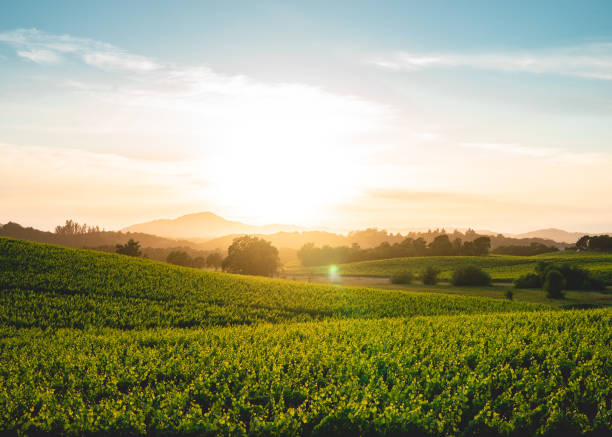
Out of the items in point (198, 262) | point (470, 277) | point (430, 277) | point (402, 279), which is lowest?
point (198, 262)

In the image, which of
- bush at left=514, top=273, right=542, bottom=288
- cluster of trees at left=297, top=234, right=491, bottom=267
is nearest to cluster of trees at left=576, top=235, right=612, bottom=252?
cluster of trees at left=297, top=234, right=491, bottom=267

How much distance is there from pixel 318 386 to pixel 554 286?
62.3 metres

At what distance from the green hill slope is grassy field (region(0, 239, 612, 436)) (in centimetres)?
28

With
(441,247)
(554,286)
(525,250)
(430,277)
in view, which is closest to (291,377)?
(554,286)

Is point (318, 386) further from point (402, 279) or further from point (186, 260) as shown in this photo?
point (186, 260)

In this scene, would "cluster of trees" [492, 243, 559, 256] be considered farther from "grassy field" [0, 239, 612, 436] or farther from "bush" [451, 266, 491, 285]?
"grassy field" [0, 239, 612, 436]

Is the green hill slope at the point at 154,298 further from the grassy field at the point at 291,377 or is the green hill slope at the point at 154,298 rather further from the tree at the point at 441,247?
the tree at the point at 441,247

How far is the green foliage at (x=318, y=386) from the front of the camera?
9.70 metres

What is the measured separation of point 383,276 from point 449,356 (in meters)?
89.5

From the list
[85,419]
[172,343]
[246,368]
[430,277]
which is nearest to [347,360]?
[246,368]

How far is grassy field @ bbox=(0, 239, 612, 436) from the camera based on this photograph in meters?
9.77

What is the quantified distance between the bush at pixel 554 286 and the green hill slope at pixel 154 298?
2063cm

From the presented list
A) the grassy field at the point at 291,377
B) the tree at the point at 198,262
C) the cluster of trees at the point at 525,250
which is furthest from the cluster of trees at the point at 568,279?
the tree at the point at 198,262

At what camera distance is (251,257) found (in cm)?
9181
